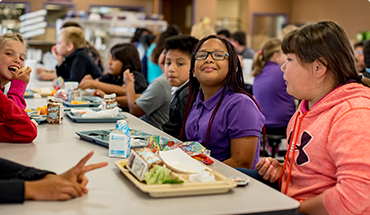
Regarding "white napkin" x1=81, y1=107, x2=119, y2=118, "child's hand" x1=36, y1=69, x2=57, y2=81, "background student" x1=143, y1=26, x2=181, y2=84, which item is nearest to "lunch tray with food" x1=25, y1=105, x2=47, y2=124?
"white napkin" x1=81, y1=107, x2=119, y2=118

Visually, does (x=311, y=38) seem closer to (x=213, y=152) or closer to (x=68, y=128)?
(x=213, y=152)

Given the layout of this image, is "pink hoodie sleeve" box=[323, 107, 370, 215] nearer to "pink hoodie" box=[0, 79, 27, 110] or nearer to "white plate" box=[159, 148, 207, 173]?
"white plate" box=[159, 148, 207, 173]

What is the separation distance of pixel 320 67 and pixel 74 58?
11.3 feet

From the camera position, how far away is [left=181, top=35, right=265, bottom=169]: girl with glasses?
1786mm

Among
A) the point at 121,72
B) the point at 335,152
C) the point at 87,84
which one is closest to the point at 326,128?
the point at 335,152

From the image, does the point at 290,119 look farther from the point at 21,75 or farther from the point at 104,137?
the point at 21,75

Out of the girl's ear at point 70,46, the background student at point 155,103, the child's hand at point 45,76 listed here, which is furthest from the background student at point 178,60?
the child's hand at point 45,76

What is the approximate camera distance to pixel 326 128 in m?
1.31

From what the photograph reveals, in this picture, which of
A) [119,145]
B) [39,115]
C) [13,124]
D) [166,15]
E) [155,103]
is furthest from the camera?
[166,15]

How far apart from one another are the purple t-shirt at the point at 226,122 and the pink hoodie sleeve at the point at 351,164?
0.57 m

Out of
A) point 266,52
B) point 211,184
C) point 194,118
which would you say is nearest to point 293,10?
point 266,52

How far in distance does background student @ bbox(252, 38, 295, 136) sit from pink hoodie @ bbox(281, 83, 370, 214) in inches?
82.4

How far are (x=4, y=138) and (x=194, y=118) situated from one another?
0.90 meters

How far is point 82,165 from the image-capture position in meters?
1.11
